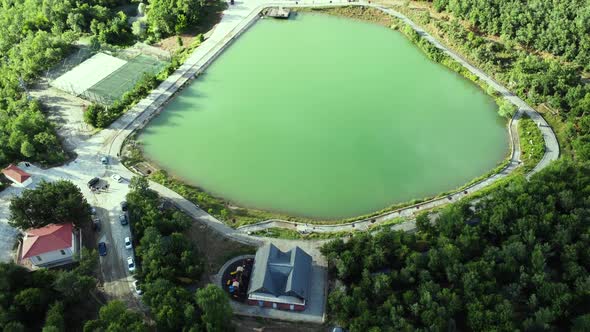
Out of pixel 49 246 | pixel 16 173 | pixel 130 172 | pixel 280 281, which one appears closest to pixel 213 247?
pixel 280 281

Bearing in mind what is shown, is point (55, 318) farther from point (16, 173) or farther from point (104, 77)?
point (104, 77)

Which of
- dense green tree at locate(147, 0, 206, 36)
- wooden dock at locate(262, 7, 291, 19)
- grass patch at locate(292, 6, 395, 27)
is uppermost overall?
grass patch at locate(292, 6, 395, 27)

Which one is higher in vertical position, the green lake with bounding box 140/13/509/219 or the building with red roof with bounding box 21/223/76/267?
the green lake with bounding box 140/13/509/219

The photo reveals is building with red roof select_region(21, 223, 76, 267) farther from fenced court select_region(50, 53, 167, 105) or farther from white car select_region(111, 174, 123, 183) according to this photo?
fenced court select_region(50, 53, 167, 105)

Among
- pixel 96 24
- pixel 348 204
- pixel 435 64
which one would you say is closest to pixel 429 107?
pixel 435 64

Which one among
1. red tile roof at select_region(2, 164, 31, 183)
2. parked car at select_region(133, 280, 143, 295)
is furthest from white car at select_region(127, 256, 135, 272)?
red tile roof at select_region(2, 164, 31, 183)

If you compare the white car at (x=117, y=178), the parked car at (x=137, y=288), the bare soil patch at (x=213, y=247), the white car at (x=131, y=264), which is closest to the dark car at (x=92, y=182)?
the white car at (x=117, y=178)

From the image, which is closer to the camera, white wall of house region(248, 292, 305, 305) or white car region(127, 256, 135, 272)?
white wall of house region(248, 292, 305, 305)
